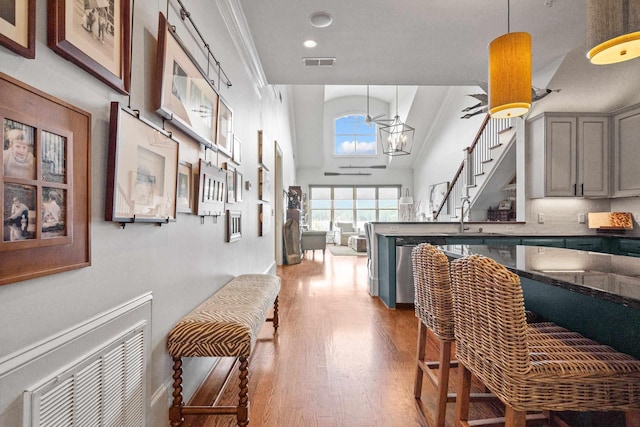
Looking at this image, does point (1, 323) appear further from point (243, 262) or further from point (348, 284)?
point (348, 284)

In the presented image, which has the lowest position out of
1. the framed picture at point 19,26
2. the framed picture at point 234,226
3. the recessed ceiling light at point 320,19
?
the framed picture at point 234,226

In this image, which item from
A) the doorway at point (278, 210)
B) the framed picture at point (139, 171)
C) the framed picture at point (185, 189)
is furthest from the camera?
the doorway at point (278, 210)

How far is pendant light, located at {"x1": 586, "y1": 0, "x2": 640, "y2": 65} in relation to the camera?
1.38m

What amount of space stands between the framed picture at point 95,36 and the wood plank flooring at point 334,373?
5.68 ft

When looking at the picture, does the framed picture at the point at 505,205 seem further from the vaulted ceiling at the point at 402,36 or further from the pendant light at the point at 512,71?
the pendant light at the point at 512,71

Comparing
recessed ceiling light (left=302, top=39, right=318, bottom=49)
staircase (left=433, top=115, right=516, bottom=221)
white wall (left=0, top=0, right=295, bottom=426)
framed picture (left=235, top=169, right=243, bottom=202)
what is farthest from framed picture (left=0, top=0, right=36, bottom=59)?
staircase (left=433, top=115, right=516, bottom=221)

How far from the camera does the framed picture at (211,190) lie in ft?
6.84

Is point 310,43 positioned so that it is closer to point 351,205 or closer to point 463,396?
point 463,396

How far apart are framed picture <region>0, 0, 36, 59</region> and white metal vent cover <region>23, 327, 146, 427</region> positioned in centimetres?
86

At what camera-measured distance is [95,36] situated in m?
1.11

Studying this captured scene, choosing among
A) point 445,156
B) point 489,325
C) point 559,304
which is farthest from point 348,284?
point 445,156

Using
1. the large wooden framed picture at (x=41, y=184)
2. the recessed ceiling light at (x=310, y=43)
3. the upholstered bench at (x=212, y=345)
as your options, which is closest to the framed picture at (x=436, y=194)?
the recessed ceiling light at (x=310, y=43)

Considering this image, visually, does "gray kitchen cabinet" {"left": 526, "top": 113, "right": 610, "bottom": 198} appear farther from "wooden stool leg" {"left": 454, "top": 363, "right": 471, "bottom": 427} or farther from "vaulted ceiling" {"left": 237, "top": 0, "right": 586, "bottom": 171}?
"wooden stool leg" {"left": 454, "top": 363, "right": 471, "bottom": 427}

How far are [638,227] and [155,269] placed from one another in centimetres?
565
